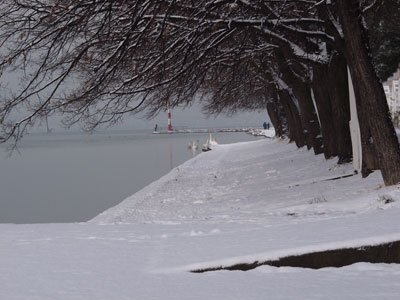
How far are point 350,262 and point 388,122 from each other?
19.8 feet

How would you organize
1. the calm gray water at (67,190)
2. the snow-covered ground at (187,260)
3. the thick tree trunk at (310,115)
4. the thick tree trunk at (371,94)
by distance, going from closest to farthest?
the snow-covered ground at (187,260) < the thick tree trunk at (371,94) < the calm gray water at (67,190) < the thick tree trunk at (310,115)

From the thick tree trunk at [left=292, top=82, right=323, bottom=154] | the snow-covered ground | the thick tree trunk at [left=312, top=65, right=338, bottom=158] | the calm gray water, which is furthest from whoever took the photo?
the thick tree trunk at [left=292, top=82, right=323, bottom=154]

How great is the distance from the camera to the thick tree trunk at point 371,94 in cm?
1076

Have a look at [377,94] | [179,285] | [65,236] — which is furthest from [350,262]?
[377,94]

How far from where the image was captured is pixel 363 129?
42.8ft

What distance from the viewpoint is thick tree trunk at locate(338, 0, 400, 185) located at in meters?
10.8

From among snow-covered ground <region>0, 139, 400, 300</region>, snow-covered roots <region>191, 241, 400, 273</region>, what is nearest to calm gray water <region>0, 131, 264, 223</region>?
snow-covered ground <region>0, 139, 400, 300</region>

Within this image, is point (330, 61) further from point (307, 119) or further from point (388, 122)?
point (307, 119)

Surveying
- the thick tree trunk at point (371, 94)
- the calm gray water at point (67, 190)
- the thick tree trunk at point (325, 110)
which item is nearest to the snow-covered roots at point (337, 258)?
the thick tree trunk at point (371, 94)

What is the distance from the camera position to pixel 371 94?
10859 mm

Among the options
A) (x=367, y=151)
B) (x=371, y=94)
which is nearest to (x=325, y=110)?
(x=367, y=151)

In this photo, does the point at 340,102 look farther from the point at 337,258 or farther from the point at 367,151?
the point at 337,258

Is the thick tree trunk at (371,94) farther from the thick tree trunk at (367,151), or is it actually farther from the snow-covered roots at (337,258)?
the snow-covered roots at (337,258)

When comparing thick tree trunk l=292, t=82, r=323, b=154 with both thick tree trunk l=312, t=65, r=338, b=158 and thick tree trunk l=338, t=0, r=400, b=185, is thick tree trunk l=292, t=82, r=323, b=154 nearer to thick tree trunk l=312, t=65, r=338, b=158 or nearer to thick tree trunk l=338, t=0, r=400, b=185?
thick tree trunk l=312, t=65, r=338, b=158
